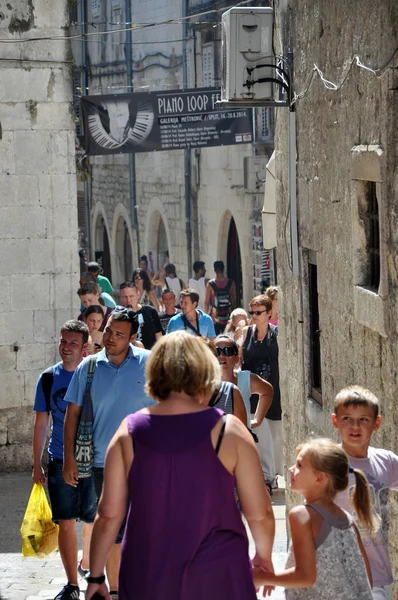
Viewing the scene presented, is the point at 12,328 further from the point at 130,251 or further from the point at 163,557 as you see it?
the point at 130,251

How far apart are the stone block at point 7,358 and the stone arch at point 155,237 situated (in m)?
16.6

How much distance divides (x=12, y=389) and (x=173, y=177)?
50.8ft

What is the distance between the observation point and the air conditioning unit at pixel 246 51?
7.87 m

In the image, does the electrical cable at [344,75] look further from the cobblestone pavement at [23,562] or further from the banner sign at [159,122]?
the banner sign at [159,122]

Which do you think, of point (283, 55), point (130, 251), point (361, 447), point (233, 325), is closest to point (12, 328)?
point (233, 325)

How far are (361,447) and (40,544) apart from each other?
3.00 metres

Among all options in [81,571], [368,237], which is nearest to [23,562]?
[81,571]

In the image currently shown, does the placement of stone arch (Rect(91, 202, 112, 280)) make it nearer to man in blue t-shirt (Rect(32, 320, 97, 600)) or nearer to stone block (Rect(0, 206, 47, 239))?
stone block (Rect(0, 206, 47, 239))

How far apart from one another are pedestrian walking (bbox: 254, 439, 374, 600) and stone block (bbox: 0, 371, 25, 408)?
785cm

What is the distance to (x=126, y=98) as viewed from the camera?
1633 centimetres

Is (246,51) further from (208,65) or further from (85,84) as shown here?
(85,84)

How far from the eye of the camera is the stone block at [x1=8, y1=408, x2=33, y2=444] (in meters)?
12.0

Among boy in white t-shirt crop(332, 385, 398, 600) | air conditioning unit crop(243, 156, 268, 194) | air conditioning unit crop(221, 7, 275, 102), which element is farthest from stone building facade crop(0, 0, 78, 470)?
air conditioning unit crop(243, 156, 268, 194)

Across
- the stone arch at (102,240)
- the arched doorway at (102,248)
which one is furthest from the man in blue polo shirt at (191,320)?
the arched doorway at (102,248)
